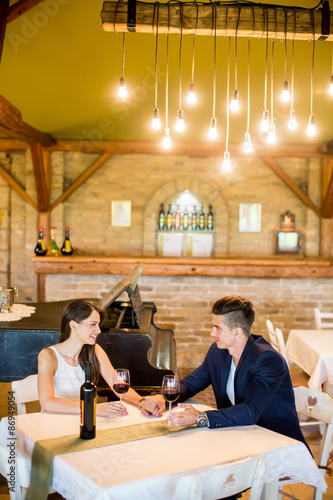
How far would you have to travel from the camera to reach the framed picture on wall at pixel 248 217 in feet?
24.9

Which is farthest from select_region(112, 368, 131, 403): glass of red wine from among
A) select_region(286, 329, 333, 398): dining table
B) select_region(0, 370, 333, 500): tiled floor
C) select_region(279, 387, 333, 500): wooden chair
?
select_region(286, 329, 333, 398): dining table

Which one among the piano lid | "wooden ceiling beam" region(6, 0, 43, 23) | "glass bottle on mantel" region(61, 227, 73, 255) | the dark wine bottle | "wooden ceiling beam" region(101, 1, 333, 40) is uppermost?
"wooden ceiling beam" region(6, 0, 43, 23)

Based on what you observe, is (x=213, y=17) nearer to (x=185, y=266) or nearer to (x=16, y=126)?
(x=16, y=126)

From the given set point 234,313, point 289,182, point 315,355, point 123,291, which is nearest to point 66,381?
point 123,291

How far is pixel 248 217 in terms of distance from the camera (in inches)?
299

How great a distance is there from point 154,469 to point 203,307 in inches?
183

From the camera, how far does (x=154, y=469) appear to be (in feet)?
5.65

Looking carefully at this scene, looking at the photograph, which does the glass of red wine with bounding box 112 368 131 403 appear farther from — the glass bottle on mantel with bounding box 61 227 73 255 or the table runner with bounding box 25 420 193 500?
the glass bottle on mantel with bounding box 61 227 73 255

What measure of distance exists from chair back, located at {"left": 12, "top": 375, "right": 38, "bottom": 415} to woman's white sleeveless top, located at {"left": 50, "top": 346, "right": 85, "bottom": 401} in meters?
0.11

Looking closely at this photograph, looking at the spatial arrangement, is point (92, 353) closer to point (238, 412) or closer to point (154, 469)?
point (238, 412)

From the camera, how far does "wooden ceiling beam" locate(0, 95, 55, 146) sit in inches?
180

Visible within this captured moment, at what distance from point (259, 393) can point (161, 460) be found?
635 mm

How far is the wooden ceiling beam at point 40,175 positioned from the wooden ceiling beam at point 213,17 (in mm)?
3348

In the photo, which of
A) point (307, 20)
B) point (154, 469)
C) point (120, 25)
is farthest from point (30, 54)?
point (154, 469)
